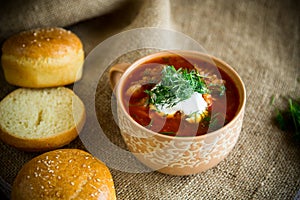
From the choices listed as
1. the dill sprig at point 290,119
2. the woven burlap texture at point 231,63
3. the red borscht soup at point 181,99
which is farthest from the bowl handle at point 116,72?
the dill sprig at point 290,119

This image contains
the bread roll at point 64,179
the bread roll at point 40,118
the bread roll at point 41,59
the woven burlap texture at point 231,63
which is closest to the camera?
the bread roll at point 64,179

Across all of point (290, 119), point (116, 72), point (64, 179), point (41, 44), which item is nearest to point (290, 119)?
point (290, 119)

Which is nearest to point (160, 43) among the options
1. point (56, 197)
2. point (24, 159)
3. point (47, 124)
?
point (47, 124)

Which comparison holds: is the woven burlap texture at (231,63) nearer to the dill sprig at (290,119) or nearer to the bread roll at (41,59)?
the dill sprig at (290,119)

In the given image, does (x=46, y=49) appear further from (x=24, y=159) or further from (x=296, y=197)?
(x=296, y=197)

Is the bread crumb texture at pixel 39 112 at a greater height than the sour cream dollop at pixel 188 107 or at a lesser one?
lesser

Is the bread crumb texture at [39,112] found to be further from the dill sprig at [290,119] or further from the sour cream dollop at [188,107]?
the dill sprig at [290,119]

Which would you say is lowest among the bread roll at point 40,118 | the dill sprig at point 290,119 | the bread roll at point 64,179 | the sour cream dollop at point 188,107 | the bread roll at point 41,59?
the dill sprig at point 290,119

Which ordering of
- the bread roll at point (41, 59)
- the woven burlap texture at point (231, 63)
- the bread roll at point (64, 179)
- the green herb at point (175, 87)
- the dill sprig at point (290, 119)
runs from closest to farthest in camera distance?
the bread roll at point (64, 179), the green herb at point (175, 87), the woven burlap texture at point (231, 63), the dill sprig at point (290, 119), the bread roll at point (41, 59)

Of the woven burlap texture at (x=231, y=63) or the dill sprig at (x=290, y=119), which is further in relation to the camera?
the dill sprig at (x=290, y=119)
